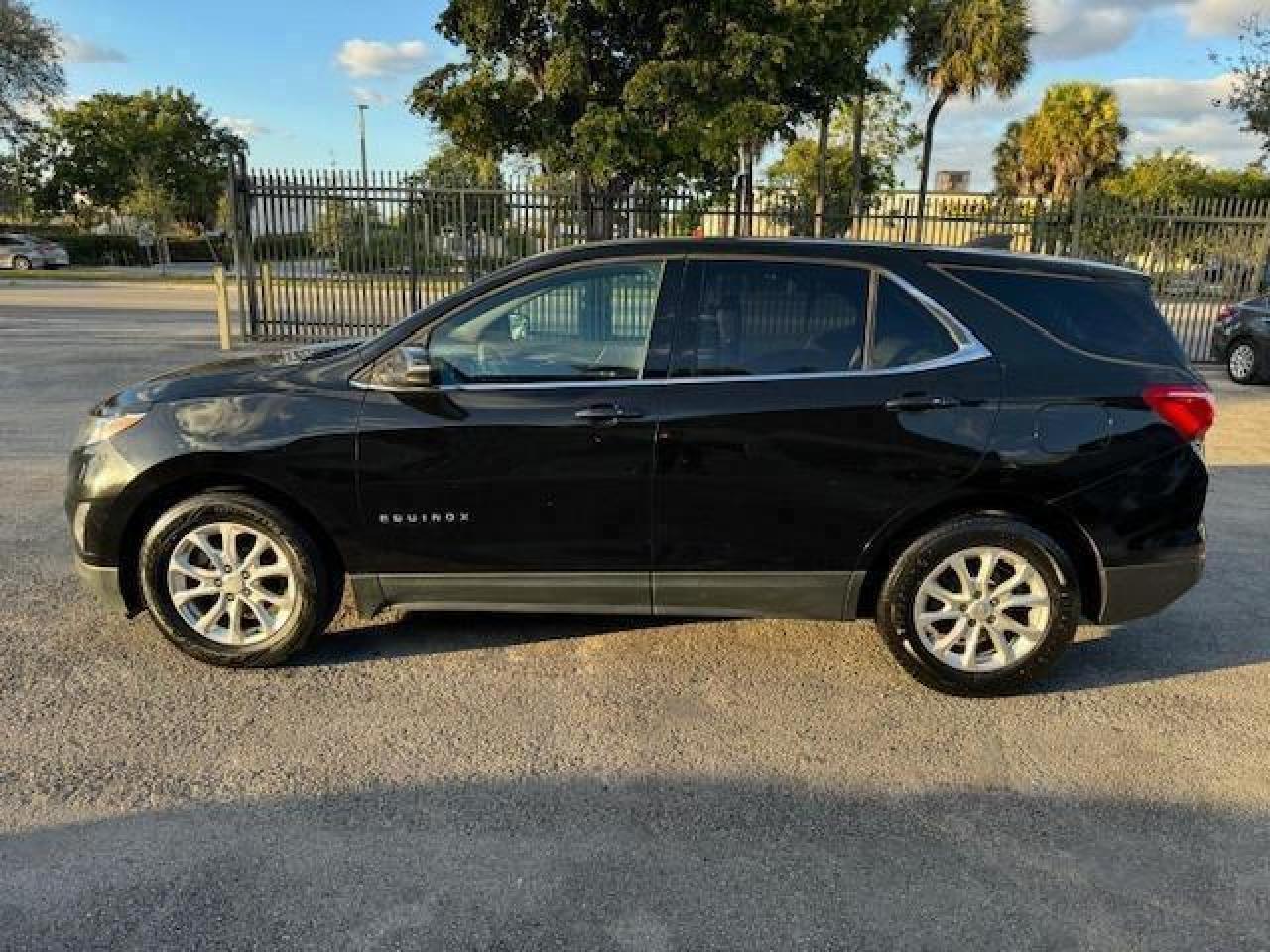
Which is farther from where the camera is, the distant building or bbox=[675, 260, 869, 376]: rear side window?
the distant building

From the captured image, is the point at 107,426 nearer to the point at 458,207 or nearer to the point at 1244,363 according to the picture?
the point at 458,207

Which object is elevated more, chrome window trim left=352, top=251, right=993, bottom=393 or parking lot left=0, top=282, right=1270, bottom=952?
chrome window trim left=352, top=251, right=993, bottom=393

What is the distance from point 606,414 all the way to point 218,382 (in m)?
1.61

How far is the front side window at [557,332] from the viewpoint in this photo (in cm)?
373

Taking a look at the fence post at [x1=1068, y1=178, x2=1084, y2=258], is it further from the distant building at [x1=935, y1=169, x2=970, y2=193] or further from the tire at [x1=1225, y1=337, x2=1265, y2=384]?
the distant building at [x1=935, y1=169, x2=970, y2=193]

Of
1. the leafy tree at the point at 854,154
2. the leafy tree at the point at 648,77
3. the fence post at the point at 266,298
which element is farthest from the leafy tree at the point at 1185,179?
the fence post at the point at 266,298

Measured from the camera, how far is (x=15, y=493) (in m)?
6.32

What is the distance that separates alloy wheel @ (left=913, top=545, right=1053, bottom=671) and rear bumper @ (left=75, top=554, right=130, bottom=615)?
3195mm

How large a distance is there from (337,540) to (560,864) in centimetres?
169

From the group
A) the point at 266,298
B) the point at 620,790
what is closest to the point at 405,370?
the point at 620,790

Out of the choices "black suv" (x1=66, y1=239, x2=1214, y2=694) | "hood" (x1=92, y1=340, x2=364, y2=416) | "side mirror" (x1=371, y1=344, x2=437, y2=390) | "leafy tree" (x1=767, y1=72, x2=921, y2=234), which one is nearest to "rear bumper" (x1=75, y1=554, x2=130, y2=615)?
"black suv" (x1=66, y1=239, x2=1214, y2=694)

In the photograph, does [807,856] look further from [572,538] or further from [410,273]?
[410,273]

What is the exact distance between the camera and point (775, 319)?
3732mm

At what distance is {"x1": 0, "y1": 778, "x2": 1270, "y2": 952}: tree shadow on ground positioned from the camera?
97.3 inches
